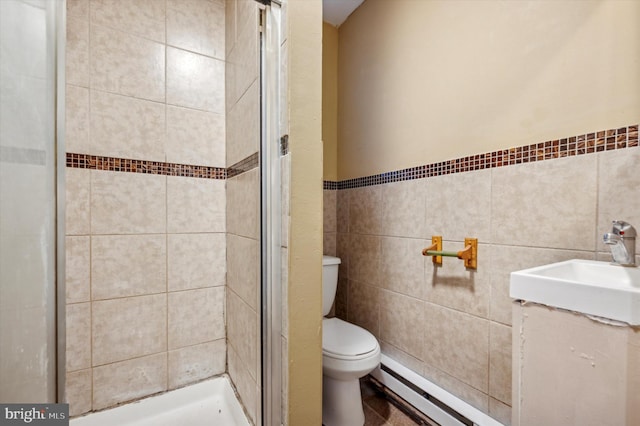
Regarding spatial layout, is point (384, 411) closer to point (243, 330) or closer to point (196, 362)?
point (243, 330)

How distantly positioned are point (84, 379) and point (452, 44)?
2329 millimetres

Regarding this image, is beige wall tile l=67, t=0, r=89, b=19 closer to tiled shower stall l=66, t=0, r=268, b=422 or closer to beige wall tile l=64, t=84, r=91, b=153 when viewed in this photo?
tiled shower stall l=66, t=0, r=268, b=422

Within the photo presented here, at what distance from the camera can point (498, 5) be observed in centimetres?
122

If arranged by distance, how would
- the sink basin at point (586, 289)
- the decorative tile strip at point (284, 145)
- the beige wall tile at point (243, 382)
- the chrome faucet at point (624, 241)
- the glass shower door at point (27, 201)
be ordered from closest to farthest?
the glass shower door at point (27, 201) < the sink basin at point (586, 289) < the chrome faucet at point (624, 241) < the decorative tile strip at point (284, 145) < the beige wall tile at point (243, 382)

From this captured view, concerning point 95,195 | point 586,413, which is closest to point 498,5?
point 586,413

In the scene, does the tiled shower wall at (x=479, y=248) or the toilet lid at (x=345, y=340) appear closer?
the tiled shower wall at (x=479, y=248)

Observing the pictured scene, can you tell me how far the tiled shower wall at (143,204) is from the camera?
1.28m

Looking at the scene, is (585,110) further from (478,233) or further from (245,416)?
(245,416)

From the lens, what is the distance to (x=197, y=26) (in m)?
1.56

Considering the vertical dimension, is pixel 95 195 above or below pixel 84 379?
above

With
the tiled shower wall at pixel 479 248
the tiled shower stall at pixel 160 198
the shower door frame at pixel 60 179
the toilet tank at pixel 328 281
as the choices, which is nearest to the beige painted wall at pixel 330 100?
the tiled shower wall at pixel 479 248

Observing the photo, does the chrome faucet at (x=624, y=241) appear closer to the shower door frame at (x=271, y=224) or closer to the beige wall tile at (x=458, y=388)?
the beige wall tile at (x=458, y=388)

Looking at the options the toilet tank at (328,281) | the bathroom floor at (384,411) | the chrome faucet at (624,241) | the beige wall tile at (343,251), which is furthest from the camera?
the beige wall tile at (343,251)

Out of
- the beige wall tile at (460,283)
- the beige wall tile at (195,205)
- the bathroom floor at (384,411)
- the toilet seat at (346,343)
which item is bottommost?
the bathroom floor at (384,411)
